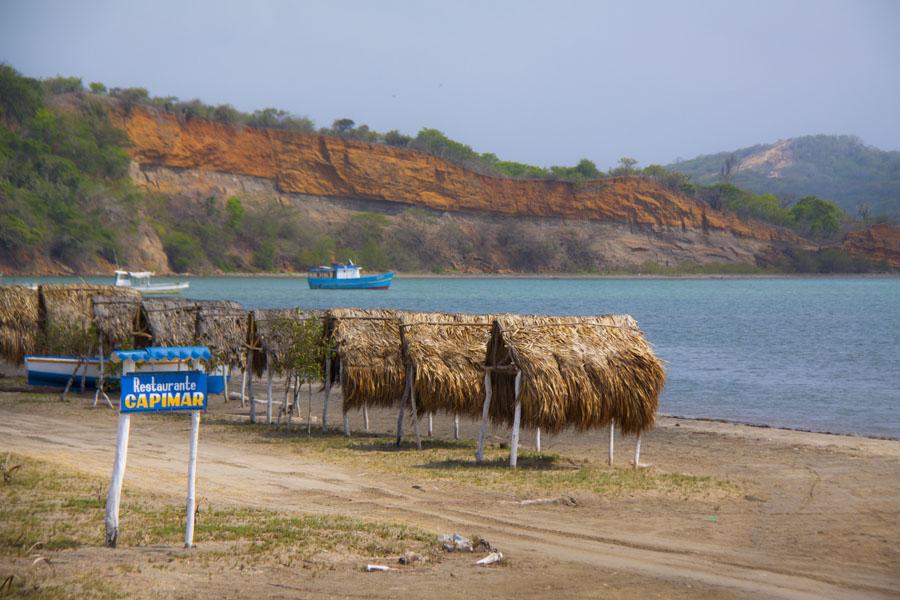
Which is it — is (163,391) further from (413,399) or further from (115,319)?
(115,319)

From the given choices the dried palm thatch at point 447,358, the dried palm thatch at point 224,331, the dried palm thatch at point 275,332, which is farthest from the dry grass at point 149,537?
the dried palm thatch at point 224,331

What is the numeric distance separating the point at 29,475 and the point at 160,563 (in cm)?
407

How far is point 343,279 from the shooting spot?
81.7 metres

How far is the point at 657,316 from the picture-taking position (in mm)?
59812

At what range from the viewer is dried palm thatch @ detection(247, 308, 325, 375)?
1902 cm

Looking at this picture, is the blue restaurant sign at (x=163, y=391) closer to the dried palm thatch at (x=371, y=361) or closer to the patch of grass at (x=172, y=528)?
the patch of grass at (x=172, y=528)

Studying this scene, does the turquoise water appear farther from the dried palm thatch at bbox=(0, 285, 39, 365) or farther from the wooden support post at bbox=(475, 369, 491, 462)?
the dried palm thatch at bbox=(0, 285, 39, 365)

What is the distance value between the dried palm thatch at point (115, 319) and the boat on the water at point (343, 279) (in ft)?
188

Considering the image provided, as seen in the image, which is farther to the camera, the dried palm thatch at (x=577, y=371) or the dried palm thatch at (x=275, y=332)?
the dried palm thatch at (x=275, y=332)

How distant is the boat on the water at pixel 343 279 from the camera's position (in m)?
80.6

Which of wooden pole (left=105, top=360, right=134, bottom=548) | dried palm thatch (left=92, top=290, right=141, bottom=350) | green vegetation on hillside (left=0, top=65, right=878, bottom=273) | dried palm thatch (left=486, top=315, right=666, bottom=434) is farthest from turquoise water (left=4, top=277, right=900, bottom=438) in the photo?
wooden pole (left=105, top=360, right=134, bottom=548)

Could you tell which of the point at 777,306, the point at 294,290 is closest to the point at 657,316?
the point at 777,306

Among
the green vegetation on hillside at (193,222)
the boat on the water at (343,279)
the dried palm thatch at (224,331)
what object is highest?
the green vegetation on hillside at (193,222)

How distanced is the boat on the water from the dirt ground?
61.2 meters
